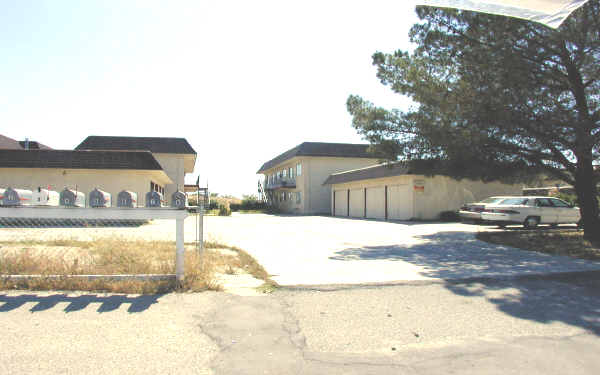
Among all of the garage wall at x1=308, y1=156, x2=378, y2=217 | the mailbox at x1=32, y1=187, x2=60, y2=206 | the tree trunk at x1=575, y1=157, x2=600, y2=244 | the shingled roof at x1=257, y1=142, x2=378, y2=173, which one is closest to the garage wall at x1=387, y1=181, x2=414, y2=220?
the tree trunk at x1=575, y1=157, x2=600, y2=244

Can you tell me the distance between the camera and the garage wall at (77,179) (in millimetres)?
19766

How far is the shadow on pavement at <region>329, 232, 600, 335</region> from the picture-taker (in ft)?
16.0

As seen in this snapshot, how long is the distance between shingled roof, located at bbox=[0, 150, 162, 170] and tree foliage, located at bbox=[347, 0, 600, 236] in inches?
505

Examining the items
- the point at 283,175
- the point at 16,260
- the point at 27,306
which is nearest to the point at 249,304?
the point at 27,306

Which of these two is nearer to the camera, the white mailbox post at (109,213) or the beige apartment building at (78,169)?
the white mailbox post at (109,213)

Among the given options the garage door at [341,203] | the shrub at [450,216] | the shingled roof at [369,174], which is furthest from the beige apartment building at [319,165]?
the shrub at [450,216]

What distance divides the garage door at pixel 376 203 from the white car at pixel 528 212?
33.6 ft

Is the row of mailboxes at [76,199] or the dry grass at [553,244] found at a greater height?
the row of mailboxes at [76,199]

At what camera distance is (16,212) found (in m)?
5.43

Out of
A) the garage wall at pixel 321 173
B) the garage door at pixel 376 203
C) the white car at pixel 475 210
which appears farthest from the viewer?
the garage wall at pixel 321 173

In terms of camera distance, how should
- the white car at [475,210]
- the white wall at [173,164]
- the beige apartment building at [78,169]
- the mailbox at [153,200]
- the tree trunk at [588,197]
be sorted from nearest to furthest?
1. the mailbox at [153,200]
2. the tree trunk at [588,197]
3. the white car at [475,210]
4. the beige apartment building at [78,169]
5. the white wall at [173,164]

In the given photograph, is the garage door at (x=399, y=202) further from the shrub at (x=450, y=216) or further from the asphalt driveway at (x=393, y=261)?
the asphalt driveway at (x=393, y=261)

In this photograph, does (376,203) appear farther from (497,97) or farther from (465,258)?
(465,258)

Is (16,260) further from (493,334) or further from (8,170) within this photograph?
(8,170)
